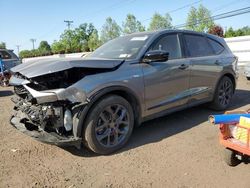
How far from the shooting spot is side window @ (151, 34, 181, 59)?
5.18 m

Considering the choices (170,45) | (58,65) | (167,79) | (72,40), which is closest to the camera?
(58,65)

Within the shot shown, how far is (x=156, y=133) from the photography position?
524cm

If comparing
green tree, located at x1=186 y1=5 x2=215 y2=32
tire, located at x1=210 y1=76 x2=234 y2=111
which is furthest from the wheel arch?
green tree, located at x1=186 y1=5 x2=215 y2=32

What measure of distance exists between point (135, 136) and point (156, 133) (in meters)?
0.39

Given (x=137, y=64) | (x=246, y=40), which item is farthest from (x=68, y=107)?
(x=246, y=40)

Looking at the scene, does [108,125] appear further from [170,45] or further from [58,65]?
[170,45]

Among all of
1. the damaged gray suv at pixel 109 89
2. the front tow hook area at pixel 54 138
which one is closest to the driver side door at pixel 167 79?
the damaged gray suv at pixel 109 89

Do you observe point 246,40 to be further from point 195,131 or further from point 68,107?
point 68,107

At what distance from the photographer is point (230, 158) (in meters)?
3.71

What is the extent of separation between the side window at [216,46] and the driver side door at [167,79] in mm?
1266

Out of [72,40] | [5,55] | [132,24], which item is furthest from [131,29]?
[5,55]

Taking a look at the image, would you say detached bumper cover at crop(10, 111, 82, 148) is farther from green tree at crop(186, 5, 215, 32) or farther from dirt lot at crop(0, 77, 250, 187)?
green tree at crop(186, 5, 215, 32)

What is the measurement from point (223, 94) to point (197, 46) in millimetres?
1382

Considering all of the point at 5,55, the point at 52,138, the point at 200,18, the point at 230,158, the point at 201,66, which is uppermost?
the point at 200,18
